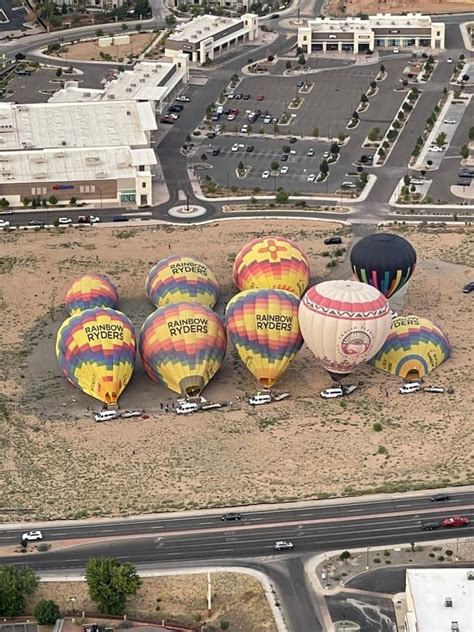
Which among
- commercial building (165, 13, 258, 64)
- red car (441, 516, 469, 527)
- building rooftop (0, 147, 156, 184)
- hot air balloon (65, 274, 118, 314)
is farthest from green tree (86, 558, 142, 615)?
commercial building (165, 13, 258, 64)

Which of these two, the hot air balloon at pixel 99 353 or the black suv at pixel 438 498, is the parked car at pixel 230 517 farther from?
the hot air balloon at pixel 99 353

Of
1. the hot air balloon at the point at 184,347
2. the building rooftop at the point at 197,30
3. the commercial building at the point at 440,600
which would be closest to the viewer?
the commercial building at the point at 440,600

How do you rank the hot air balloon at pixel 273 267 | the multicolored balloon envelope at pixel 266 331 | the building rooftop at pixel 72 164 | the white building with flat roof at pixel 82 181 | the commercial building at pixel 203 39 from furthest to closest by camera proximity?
the commercial building at pixel 203 39 < the building rooftop at pixel 72 164 < the white building with flat roof at pixel 82 181 < the hot air balloon at pixel 273 267 < the multicolored balloon envelope at pixel 266 331

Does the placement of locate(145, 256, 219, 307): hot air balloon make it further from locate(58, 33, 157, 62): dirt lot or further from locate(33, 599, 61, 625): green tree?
locate(58, 33, 157, 62): dirt lot

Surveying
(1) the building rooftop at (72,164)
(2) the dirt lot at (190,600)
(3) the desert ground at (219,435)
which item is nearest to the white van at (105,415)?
(3) the desert ground at (219,435)

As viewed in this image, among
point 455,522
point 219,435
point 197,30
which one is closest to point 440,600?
point 455,522
